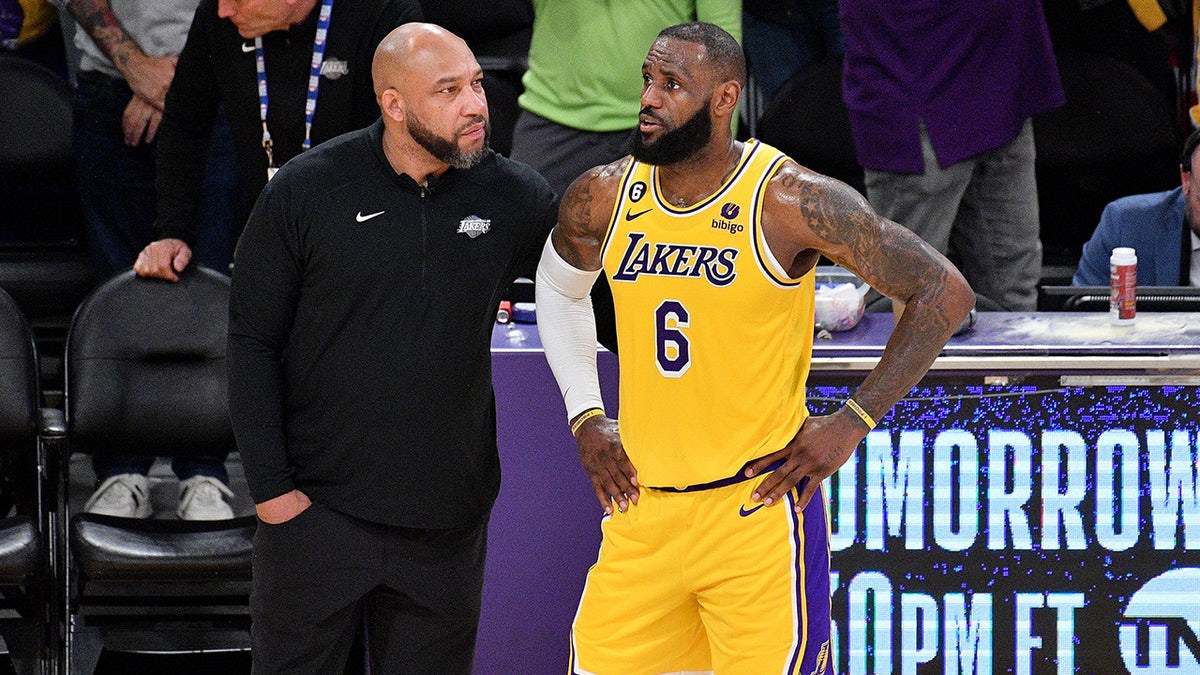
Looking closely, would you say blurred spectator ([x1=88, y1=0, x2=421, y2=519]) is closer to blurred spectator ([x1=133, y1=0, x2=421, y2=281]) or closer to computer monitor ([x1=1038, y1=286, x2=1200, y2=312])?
blurred spectator ([x1=133, y1=0, x2=421, y2=281])

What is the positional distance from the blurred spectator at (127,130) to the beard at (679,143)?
8.34ft

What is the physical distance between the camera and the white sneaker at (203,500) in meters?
5.25

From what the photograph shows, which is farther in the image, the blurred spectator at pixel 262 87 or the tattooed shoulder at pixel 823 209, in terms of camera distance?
the blurred spectator at pixel 262 87

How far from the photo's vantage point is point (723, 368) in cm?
384

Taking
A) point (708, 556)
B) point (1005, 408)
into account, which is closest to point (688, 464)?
point (708, 556)

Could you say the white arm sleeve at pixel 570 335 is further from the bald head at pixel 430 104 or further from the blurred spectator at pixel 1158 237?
the blurred spectator at pixel 1158 237

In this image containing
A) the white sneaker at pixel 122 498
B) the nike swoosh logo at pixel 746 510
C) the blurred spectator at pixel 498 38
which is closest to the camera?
the nike swoosh logo at pixel 746 510

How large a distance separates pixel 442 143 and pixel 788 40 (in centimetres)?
333

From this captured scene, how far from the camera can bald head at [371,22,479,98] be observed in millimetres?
3930

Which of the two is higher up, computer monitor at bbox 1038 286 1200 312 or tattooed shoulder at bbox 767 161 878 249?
tattooed shoulder at bbox 767 161 878 249

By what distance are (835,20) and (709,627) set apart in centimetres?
360

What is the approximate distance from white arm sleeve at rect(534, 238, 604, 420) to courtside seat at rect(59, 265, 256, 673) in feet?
4.10

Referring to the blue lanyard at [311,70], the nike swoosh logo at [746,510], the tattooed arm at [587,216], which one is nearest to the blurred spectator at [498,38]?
the blue lanyard at [311,70]

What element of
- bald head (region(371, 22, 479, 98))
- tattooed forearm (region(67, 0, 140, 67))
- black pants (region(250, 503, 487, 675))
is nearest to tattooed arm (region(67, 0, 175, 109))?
tattooed forearm (region(67, 0, 140, 67))
